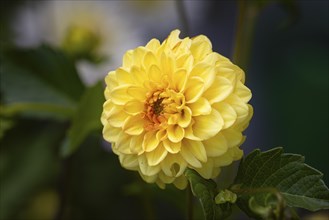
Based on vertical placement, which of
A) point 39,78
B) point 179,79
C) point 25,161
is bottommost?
point 25,161

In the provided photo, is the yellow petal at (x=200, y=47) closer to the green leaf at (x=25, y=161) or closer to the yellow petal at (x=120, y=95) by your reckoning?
the yellow petal at (x=120, y=95)

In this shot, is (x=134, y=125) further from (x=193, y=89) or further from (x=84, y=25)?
(x=84, y=25)

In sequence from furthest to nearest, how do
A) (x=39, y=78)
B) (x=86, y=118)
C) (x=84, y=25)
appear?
1. (x=84, y=25)
2. (x=39, y=78)
3. (x=86, y=118)

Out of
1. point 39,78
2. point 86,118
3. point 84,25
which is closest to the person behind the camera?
point 86,118

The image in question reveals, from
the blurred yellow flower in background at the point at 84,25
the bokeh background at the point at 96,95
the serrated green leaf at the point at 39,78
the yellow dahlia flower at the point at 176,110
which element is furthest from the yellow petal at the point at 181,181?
the blurred yellow flower in background at the point at 84,25

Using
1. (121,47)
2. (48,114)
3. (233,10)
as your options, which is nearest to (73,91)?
(48,114)

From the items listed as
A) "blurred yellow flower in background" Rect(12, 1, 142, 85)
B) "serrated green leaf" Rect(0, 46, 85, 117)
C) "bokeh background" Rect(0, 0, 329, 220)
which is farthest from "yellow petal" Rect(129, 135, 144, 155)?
"blurred yellow flower in background" Rect(12, 1, 142, 85)

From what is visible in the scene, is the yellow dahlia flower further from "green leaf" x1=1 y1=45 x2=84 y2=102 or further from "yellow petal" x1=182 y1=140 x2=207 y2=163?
"green leaf" x1=1 y1=45 x2=84 y2=102

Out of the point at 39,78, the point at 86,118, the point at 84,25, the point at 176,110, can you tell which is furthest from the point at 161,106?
the point at 84,25
